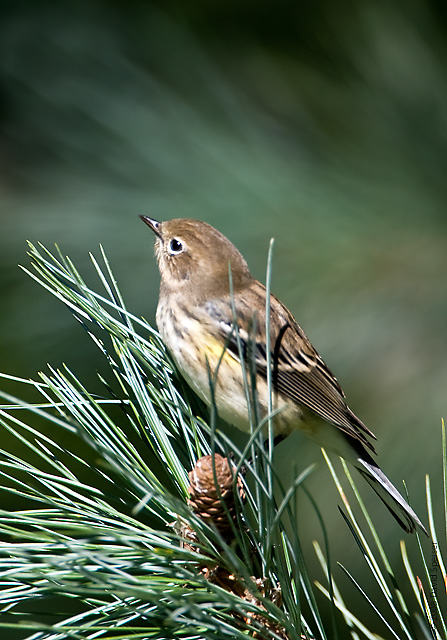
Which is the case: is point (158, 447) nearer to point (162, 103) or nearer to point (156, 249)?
point (156, 249)

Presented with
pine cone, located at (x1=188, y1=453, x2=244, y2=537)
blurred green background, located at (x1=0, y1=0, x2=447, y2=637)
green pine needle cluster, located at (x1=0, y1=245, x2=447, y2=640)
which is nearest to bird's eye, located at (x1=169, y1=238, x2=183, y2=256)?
blurred green background, located at (x1=0, y1=0, x2=447, y2=637)

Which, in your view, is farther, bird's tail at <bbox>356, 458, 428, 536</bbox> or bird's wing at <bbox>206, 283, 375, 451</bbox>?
bird's wing at <bbox>206, 283, 375, 451</bbox>

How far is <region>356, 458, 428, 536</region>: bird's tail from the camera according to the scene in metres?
1.58

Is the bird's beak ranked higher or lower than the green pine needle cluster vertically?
higher

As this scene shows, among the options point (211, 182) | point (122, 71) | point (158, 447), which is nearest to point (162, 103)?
point (122, 71)

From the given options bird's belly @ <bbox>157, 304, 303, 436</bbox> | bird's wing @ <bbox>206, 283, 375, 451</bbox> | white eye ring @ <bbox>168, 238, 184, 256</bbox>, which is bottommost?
bird's belly @ <bbox>157, 304, 303, 436</bbox>

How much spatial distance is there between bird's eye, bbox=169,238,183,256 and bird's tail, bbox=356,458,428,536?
75 cm

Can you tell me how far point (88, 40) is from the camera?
2.29 metres

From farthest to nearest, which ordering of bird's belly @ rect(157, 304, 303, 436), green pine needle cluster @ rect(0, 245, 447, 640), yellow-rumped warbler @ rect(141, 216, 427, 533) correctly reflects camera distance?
yellow-rumped warbler @ rect(141, 216, 427, 533) → bird's belly @ rect(157, 304, 303, 436) → green pine needle cluster @ rect(0, 245, 447, 640)

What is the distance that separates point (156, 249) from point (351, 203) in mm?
575

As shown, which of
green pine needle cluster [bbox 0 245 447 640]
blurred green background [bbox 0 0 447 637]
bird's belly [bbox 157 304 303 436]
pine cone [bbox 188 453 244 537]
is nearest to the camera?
green pine needle cluster [bbox 0 245 447 640]

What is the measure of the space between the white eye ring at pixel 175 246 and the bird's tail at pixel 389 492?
749 mm

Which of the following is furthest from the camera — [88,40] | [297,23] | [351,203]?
[88,40]

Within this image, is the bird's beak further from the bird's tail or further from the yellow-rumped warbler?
the bird's tail
